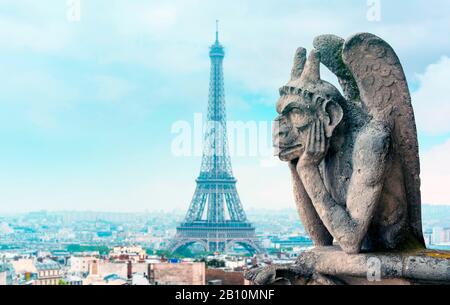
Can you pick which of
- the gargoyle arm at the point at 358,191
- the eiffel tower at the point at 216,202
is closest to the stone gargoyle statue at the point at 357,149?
the gargoyle arm at the point at 358,191

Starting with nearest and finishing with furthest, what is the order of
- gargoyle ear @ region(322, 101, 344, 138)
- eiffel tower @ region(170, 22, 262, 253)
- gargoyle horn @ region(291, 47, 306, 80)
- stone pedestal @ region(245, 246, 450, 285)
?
stone pedestal @ region(245, 246, 450, 285), gargoyle ear @ region(322, 101, 344, 138), gargoyle horn @ region(291, 47, 306, 80), eiffel tower @ region(170, 22, 262, 253)

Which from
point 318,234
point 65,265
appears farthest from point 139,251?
point 318,234

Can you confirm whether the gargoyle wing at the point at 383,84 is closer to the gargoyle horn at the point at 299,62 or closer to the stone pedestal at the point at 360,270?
the gargoyle horn at the point at 299,62

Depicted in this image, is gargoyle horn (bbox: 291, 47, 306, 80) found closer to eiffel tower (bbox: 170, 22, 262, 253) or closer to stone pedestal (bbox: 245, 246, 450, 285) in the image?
stone pedestal (bbox: 245, 246, 450, 285)

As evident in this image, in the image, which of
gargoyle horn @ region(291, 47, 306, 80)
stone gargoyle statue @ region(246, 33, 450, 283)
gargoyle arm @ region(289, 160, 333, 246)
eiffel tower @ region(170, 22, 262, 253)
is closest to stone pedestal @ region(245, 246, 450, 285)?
stone gargoyle statue @ region(246, 33, 450, 283)

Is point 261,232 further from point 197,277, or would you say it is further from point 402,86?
point 402,86

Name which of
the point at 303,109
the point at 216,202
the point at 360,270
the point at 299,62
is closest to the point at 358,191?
the point at 360,270

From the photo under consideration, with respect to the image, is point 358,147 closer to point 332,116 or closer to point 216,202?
point 332,116
